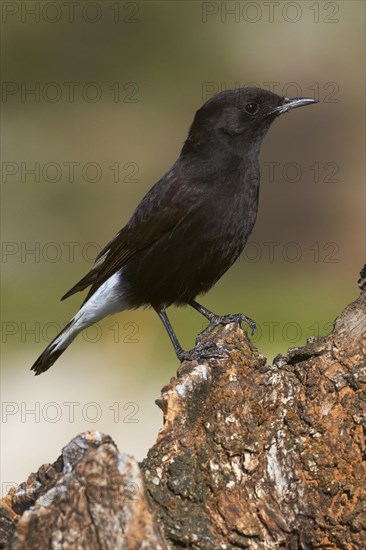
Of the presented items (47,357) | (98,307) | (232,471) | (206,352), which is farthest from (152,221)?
(232,471)

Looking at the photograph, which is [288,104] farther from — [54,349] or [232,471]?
[232,471]

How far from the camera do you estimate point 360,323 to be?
478 cm

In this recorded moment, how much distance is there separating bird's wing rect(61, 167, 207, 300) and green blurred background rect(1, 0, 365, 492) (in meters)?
3.32

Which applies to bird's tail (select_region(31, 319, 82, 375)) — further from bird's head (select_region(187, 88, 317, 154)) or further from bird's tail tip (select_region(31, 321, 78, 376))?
bird's head (select_region(187, 88, 317, 154))

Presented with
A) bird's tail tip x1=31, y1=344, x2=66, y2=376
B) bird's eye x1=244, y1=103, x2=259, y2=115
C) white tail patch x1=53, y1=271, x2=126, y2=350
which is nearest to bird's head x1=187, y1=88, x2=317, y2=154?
bird's eye x1=244, y1=103, x2=259, y2=115

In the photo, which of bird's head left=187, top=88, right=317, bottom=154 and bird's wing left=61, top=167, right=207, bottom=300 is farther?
bird's head left=187, top=88, right=317, bottom=154

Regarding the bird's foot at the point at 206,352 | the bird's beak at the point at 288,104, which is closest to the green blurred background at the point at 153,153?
the bird's beak at the point at 288,104

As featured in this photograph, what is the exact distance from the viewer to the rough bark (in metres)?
3.69

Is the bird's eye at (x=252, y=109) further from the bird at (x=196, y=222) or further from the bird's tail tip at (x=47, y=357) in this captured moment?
the bird's tail tip at (x=47, y=357)

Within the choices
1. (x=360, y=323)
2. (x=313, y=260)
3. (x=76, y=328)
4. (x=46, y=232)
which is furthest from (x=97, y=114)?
(x=360, y=323)

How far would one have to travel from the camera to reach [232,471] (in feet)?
14.4

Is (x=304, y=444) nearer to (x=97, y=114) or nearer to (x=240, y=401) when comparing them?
(x=240, y=401)

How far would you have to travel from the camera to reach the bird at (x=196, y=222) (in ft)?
21.8

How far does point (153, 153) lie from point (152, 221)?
367 inches
